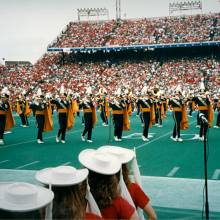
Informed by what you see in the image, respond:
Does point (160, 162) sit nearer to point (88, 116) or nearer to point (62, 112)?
point (88, 116)

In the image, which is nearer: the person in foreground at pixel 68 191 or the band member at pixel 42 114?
the person in foreground at pixel 68 191

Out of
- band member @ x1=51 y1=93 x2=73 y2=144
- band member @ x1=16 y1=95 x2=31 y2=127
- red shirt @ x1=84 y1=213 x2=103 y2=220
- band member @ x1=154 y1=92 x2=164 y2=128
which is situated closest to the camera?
red shirt @ x1=84 y1=213 x2=103 y2=220

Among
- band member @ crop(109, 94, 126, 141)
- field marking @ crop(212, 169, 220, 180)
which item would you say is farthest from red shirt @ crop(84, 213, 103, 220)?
band member @ crop(109, 94, 126, 141)

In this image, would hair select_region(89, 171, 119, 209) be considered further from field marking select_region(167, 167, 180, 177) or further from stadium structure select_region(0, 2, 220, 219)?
stadium structure select_region(0, 2, 220, 219)

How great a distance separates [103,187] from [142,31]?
3959 centimetres

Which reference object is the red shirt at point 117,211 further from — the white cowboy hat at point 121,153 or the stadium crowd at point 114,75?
the stadium crowd at point 114,75

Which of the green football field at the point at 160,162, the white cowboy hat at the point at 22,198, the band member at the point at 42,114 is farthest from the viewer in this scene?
the band member at the point at 42,114

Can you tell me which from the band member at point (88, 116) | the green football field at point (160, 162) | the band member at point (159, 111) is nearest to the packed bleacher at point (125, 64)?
the band member at point (159, 111)

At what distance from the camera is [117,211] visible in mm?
2369

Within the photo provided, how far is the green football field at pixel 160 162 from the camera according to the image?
18.7 feet

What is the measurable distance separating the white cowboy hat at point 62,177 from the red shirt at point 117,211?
30cm

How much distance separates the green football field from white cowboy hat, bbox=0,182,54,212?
3.56m

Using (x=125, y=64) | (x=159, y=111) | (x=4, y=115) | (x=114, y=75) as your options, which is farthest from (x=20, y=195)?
(x=125, y=64)

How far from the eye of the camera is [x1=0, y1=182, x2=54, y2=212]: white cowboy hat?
167cm
